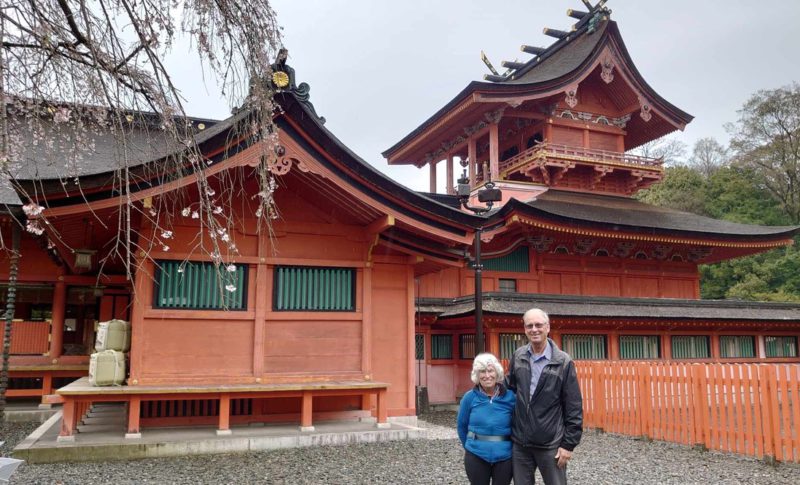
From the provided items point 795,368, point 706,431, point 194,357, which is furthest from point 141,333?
point 795,368

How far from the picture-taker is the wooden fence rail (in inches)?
325

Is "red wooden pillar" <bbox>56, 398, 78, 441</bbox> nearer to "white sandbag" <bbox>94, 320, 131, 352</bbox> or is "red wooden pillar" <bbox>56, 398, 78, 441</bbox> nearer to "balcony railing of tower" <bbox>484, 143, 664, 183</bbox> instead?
"white sandbag" <bbox>94, 320, 131, 352</bbox>

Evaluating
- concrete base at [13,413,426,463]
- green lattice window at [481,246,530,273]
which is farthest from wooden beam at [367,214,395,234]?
green lattice window at [481,246,530,273]

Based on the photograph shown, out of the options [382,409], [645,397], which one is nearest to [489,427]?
[382,409]

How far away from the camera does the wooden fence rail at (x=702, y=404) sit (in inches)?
325

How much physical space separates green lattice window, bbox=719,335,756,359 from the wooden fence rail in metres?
7.80

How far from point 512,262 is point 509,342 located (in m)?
3.19

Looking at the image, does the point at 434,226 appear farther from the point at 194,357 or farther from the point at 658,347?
the point at 658,347

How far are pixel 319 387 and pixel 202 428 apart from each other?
1.95 metres

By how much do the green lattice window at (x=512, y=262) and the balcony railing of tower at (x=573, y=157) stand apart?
352cm

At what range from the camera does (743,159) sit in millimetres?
42500

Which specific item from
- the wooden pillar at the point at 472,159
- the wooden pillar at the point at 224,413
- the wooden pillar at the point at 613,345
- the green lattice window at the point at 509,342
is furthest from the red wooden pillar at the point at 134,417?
the wooden pillar at the point at 472,159

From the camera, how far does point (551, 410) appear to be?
13.9 ft

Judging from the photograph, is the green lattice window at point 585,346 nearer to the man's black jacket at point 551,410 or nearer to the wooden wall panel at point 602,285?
the wooden wall panel at point 602,285
